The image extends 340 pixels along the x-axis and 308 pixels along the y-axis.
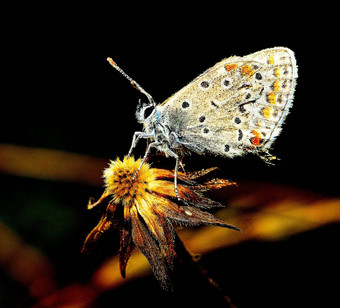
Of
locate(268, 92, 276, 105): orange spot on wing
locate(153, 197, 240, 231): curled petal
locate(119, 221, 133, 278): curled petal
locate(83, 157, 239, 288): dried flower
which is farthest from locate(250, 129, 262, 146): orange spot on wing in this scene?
locate(119, 221, 133, 278): curled petal

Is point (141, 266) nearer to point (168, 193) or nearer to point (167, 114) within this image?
point (168, 193)

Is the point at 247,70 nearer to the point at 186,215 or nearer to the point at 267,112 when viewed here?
the point at 267,112

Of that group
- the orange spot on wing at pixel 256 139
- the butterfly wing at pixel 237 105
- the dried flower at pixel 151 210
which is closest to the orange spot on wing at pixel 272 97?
the butterfly wing at pixel 237 105

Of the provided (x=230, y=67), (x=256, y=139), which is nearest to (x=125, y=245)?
(x=256, y=139)

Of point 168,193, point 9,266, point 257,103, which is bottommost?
point 9,266

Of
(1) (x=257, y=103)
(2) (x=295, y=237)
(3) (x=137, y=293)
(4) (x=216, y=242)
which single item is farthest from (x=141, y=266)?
(1) (x=257, y=103)

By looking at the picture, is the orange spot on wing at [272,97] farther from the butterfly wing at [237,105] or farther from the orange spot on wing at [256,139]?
the orange spot on wing at [256,139]

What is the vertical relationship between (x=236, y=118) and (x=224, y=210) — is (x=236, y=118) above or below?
above
